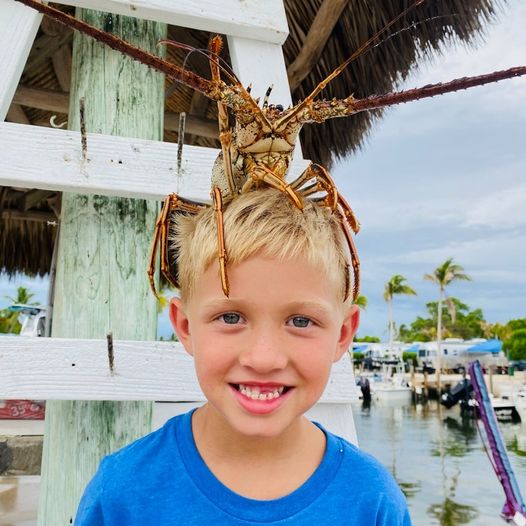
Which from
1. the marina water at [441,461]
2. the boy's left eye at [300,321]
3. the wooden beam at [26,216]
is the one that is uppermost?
the wooden beam at [26,216]

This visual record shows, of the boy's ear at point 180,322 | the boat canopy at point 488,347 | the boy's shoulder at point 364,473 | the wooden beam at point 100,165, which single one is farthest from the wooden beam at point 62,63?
the boat canopy at point 488,347

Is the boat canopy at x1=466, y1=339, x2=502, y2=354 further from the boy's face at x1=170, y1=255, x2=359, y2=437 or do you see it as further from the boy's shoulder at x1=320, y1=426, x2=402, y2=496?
the boy's face at x1=170, y1=255, x2=359, y2=437

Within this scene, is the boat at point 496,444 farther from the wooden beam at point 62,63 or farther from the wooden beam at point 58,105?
the wooden beam at point 62,63

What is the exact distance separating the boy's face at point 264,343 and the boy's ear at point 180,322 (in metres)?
0.12

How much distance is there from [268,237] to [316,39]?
2154mm

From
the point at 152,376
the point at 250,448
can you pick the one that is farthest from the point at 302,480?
the point at 152,376

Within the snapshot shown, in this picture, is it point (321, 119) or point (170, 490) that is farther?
point (321, 119)

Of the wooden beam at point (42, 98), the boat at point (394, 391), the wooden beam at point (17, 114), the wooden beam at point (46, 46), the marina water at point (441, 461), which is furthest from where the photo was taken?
the boat at point (394, 391)

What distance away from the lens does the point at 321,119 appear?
146 cm

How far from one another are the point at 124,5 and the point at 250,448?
1592 mm

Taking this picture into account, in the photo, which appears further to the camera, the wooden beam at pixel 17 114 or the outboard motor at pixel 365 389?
the outboard motor at pixel 365 389

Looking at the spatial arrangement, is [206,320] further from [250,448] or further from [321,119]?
[321,119]

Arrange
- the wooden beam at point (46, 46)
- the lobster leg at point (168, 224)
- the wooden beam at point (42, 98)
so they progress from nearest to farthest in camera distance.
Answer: the lobster leg at point (168, 224) < the wooden beam at point (46, 46) < the wooden beam at point (42, 98)

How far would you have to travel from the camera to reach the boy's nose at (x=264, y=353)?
1.01m
